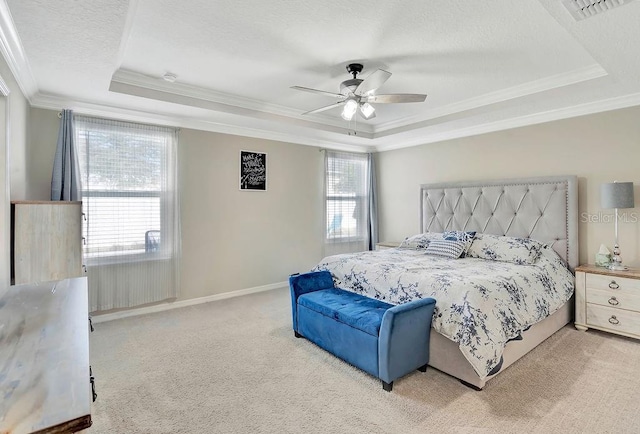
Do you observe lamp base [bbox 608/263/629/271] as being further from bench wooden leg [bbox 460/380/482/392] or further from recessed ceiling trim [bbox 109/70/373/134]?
recessed ceiling trim [bbox 109/70/373/134]

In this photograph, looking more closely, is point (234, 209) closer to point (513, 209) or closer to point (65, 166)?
point (65, 166)

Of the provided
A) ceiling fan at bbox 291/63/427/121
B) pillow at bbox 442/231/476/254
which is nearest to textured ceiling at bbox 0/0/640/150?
ceiling fan at bbox 291/63/427/121

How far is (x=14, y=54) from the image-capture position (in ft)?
7.92

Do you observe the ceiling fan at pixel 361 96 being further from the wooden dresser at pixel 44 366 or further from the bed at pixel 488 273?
the wooden dresser at pixel 44 366

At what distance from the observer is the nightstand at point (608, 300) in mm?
3170

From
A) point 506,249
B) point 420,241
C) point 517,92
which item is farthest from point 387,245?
point 517,92

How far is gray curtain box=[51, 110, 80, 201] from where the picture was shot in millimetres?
3424

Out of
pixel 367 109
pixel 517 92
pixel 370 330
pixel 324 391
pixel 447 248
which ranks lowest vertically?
pixel 324 391

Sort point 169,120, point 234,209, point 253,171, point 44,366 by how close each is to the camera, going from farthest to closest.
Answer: point 253,171 → point 234,209 → point 169,120 → point 44,366

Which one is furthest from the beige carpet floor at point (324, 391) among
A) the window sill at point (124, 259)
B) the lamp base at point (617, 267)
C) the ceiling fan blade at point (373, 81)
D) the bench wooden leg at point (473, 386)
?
the ceiling fan blade at point (373, 81)

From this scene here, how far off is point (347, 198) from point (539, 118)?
3.07 meters

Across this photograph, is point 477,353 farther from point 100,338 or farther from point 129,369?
point 100,338

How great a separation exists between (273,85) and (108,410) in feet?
10.5

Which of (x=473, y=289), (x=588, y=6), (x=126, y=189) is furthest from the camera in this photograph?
(x=126, y=189)
